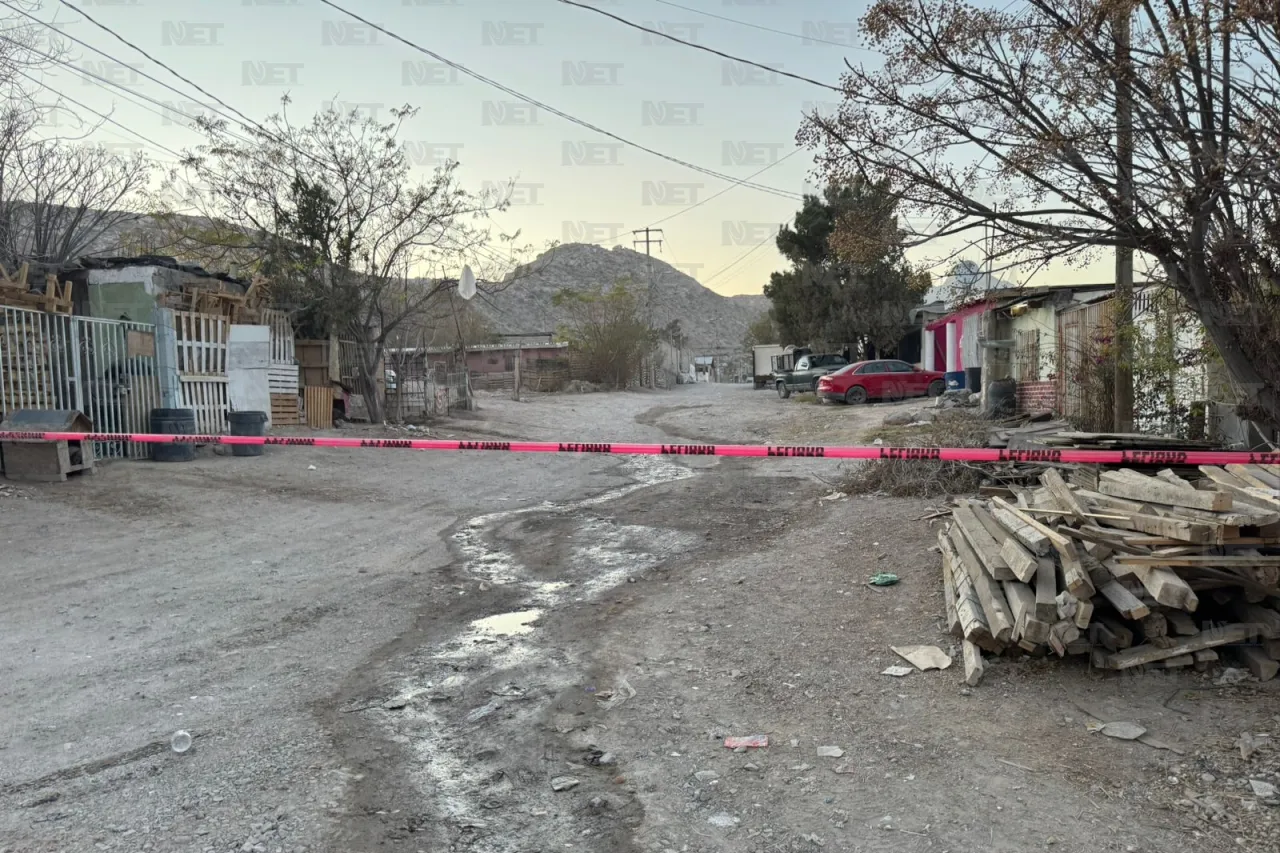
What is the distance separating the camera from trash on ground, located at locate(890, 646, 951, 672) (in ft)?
14.3

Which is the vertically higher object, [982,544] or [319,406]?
[319,406]

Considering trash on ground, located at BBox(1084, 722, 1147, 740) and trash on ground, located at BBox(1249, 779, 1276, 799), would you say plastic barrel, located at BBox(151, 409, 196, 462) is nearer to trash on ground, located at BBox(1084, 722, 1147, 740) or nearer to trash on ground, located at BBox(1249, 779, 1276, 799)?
trash on ground, located at BBox(1084, 722, 1147, 740)

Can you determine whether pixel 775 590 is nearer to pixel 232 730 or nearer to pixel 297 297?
pixel 232 730

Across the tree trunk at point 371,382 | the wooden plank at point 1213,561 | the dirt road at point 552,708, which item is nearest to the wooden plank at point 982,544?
the dirt road at point 552,708

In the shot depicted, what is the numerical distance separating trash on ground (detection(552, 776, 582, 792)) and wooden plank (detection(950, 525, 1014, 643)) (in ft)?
7.23

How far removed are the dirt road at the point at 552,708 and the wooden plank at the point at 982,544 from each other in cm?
50

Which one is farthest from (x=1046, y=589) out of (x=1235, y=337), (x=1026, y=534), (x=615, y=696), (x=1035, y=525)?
(x=1235, y=337)

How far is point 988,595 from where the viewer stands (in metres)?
4.38

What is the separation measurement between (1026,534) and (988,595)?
42 centimetres

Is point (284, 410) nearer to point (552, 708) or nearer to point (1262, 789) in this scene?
point (552, 708)

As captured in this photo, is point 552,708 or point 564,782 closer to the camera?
point 564,782

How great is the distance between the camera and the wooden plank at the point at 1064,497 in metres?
4.68

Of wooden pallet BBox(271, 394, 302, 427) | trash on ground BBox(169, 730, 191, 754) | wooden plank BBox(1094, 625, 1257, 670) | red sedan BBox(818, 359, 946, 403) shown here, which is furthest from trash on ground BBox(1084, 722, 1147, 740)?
red sedan BBox(818, 359, 946, 403)

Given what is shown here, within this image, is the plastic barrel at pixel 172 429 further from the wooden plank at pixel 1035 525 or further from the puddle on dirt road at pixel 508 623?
the wooden plank at pixel 1035 525
